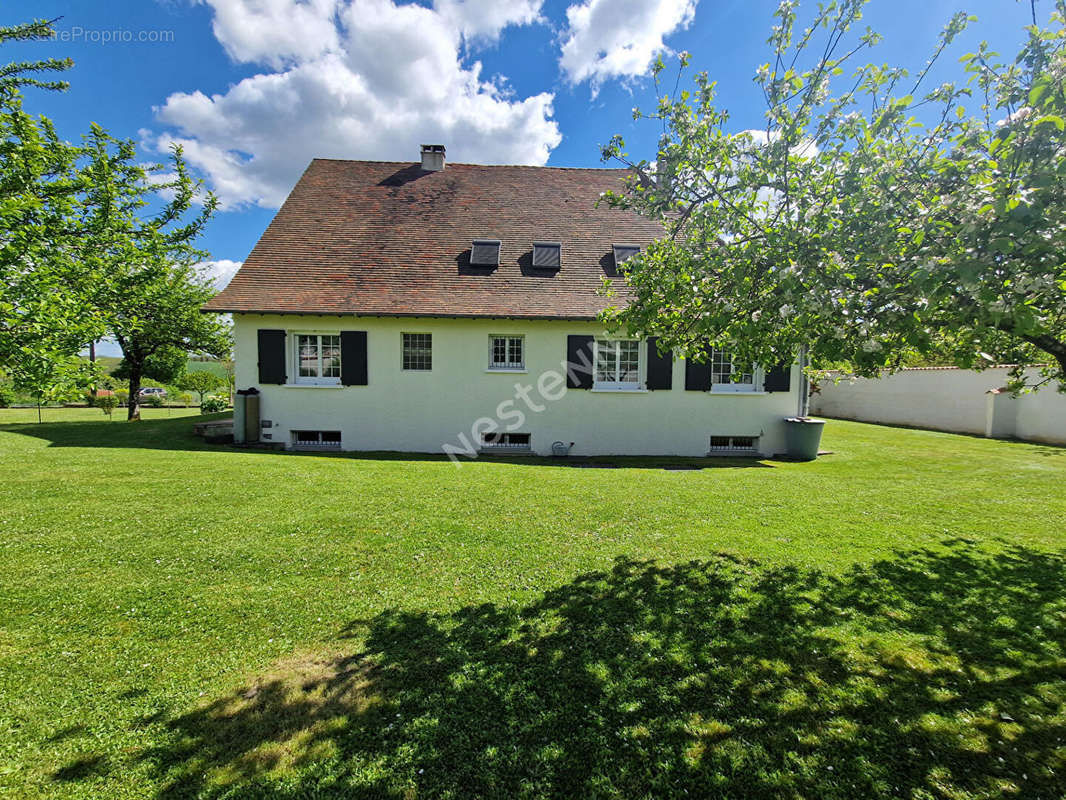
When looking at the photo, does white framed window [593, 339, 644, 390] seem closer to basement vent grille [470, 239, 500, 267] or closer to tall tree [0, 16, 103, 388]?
basement vent grille [470, 239, 500, 267]

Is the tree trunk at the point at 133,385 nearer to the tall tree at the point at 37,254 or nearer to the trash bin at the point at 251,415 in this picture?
the trash bin at the point at 251,415

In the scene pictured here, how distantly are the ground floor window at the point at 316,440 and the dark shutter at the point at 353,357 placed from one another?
1.52 m

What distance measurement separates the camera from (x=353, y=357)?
1141 cm

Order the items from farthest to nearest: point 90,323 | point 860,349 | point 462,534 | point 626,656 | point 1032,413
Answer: point 1032,413 < point 90,323 < point 462,534 < point 860,349 < point 626,656

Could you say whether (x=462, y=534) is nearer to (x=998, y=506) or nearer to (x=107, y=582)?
(x=107, y=582)

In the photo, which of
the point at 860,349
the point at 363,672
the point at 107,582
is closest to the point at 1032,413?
the point at 860,349

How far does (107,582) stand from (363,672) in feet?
9.35

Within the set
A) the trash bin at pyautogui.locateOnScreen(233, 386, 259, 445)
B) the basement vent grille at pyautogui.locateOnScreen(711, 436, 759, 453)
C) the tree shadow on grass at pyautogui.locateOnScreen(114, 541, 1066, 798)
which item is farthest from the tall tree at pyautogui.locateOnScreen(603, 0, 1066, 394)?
the trash bin at pyautogui.locateOnScreen(233, 386, 259, 445)

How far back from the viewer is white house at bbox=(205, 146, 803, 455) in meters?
→ 11.3

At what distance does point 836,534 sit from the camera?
5.48m

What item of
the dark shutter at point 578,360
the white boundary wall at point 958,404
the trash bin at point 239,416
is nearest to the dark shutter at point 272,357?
the trash bin at point 239,416

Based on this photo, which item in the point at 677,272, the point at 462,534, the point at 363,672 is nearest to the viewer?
the point at 363,672

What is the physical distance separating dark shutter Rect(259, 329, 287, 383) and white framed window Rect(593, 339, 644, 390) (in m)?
8.13

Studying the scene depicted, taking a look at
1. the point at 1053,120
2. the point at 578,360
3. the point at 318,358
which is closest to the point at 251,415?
the point at 318,358
